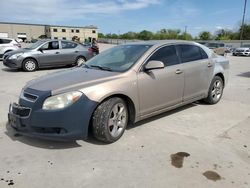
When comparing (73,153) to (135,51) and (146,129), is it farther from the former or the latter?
(135,51)

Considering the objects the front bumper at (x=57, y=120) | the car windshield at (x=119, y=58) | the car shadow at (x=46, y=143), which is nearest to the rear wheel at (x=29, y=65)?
the car windshield at (x=119, y=58)

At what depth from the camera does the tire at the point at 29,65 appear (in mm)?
11562

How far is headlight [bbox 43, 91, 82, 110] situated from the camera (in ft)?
11.2

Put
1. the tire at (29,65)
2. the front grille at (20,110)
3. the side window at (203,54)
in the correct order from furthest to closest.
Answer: the tire at (29,65) → the side window at (203,54) → the front grille at (20,110)

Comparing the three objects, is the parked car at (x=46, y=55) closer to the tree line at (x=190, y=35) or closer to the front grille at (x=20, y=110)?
the front grille at (x=20, y=110)

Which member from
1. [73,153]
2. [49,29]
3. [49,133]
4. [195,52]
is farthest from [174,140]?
[49,29]

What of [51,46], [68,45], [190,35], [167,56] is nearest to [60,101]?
[167,56]

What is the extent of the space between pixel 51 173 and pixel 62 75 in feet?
5.69

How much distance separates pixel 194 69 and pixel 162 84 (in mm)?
1042

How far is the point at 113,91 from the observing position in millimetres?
3736

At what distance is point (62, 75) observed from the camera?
4242mm

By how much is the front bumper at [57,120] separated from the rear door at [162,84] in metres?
1.02

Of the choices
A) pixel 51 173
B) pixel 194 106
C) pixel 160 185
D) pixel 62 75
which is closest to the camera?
pixel 160 185

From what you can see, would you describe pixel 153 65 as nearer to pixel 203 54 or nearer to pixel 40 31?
pixel 203 54
